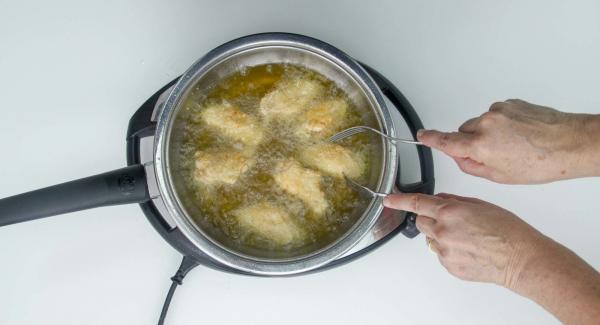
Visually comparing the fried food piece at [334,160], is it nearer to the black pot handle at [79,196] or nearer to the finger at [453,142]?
the finger at [453,142]

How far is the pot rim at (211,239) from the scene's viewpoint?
0.72 meters

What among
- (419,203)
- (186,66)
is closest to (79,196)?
(186,66)

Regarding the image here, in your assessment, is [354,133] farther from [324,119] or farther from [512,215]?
[512,215]

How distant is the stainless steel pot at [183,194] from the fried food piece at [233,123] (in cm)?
5

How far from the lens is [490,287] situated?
97 cm

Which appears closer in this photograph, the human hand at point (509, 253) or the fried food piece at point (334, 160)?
the human hand at point (509, 253)

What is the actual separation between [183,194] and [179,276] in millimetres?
199

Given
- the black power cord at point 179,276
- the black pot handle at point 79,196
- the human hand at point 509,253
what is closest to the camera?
the human hand at point 509,253

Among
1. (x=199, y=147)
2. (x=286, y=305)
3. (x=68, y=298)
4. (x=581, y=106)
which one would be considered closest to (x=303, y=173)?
(x=199, y=147)

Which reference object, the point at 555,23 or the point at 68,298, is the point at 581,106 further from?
the point at 68,298

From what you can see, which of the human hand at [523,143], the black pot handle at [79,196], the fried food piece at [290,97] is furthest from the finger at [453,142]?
the black pot handle at [79,196]

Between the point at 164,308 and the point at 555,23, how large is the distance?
958mm

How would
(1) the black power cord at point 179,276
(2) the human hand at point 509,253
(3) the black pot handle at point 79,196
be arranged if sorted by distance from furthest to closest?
(1) the black power cord at point 179,276 < (3) the black pot handle at point 79,196 < (2) the human hand at point 509,253

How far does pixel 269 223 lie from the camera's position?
30.9 inches
